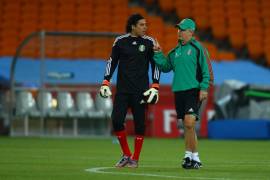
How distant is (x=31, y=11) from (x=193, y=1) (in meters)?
5.53

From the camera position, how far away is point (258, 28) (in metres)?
31.6

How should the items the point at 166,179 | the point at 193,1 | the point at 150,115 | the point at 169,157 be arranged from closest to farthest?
the point at 166,179 → the point at 169,157 → the point at 150,115 → the point at 193,1

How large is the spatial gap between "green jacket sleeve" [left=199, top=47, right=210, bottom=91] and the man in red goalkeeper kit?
0.80m

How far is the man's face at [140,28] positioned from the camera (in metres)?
13.0

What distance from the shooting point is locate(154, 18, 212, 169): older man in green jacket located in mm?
12531

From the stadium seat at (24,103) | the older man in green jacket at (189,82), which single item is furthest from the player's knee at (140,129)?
the stadium seat at (24,103)

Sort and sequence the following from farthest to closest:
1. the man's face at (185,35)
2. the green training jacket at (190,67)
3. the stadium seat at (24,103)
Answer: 1. the stadium seat at (24,103)
2. the man's face at (185,35)
3. the green training jacket at (190,67)

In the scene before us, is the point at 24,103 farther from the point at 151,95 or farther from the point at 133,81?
the point at 151,95

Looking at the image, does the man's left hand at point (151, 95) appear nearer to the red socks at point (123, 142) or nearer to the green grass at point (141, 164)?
the red socks at point (123, 142)

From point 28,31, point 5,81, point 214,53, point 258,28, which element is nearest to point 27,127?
point 5,81

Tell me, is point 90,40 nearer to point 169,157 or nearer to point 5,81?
point 5,81

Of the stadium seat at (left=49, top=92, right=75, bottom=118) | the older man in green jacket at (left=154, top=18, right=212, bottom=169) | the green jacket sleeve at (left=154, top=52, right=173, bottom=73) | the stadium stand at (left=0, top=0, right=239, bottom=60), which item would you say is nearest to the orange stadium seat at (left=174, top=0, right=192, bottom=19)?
the stadium stand at (left=0, top=0, right=239, bottom=60)

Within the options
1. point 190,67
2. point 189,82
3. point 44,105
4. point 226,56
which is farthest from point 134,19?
point 226,56

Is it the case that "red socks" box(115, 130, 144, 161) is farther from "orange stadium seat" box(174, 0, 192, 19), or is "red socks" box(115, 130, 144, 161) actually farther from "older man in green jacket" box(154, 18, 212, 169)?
"orange stadium seat" box(174, 0, 192, 19)
